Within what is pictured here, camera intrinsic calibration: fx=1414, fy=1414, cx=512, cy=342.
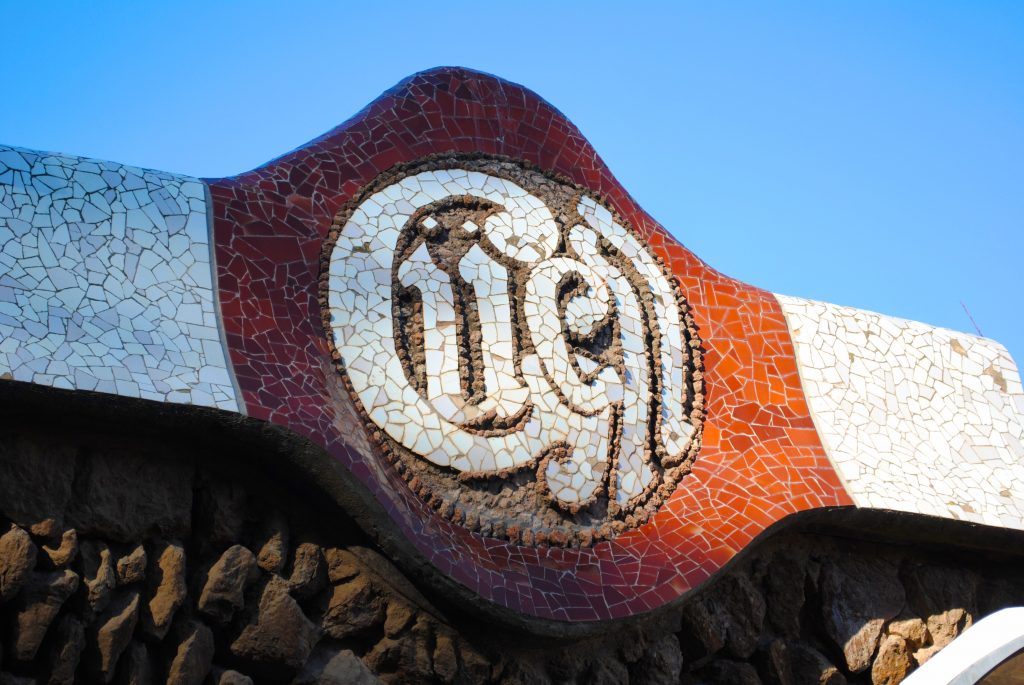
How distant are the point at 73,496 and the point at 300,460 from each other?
67 centimetres

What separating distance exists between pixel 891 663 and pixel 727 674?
744mm

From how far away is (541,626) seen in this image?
15.2 ft

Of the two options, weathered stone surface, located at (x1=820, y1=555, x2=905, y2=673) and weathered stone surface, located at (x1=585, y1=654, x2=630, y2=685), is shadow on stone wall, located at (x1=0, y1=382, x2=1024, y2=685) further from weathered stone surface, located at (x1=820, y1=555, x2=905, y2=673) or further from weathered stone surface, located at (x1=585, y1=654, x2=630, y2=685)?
weathered stone surface, located at (x1=820, y1=555, x2=905, y2=673)

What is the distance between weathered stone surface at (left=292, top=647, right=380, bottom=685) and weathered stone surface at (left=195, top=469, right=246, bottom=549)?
0.46 metres

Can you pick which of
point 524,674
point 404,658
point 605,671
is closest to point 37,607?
point 404,658

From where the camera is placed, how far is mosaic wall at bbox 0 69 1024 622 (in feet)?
14.7

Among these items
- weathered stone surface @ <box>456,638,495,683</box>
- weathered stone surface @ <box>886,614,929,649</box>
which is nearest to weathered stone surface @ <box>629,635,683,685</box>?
weathered stone surface @ <box>456,638,495,683</box>

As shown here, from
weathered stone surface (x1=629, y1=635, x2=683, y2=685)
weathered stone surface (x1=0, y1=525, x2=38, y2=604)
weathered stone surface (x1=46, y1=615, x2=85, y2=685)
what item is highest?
weathered stone surface (x1=0, y1=525, x2=38, y2=604)

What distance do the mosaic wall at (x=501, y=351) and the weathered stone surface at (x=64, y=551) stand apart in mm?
433

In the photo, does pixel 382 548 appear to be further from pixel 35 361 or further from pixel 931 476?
pixel 931 476

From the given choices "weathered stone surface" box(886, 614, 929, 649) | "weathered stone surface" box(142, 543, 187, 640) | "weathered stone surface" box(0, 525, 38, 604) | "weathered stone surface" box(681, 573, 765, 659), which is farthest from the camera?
"weathered stone surface" box(886, 614, 929, 649)

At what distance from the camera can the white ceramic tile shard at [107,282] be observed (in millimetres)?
4129

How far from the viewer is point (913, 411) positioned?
6129 millimetres

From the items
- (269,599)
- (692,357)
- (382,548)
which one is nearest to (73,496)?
(269,599)
